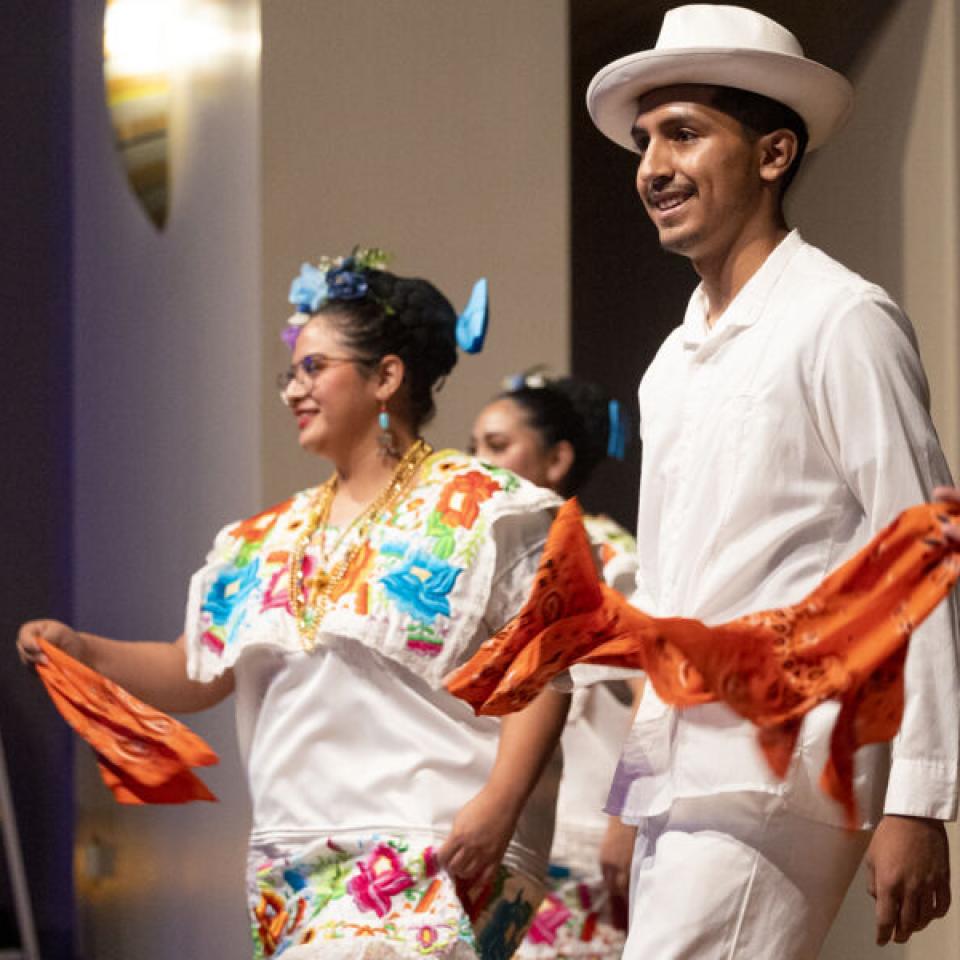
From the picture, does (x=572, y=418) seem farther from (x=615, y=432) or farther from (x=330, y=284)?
(x=330, y=284)

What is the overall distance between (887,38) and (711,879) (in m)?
3.44

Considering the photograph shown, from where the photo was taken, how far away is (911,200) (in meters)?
5.11

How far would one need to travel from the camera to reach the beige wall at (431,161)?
4793mm

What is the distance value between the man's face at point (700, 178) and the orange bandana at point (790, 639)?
0.42m

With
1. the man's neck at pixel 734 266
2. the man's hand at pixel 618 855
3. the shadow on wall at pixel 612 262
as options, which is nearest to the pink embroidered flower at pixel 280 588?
the man's hand at pixel 618 855

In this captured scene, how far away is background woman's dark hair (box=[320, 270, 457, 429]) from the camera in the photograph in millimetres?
3721

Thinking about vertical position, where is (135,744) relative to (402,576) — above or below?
below

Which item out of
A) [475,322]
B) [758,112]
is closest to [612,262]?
[475,322]

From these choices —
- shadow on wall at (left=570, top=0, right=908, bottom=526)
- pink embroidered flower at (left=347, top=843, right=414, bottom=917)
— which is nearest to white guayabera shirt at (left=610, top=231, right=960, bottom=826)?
pink embroidered flower at (left=347, top=843, right=414, bottom=917)

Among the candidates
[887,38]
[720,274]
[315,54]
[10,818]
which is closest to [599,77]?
[720,274]

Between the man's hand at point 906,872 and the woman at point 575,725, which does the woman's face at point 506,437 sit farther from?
the man's hand at point 906,872

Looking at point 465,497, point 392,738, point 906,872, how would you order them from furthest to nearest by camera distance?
point 465,497 < point 392,738 < point 906,872

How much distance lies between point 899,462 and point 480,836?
44.8 inches

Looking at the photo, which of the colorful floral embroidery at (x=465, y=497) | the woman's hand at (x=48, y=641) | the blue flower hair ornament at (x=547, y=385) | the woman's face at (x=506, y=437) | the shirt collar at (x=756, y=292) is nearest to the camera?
the shirt collar at (x=756, y=292)
